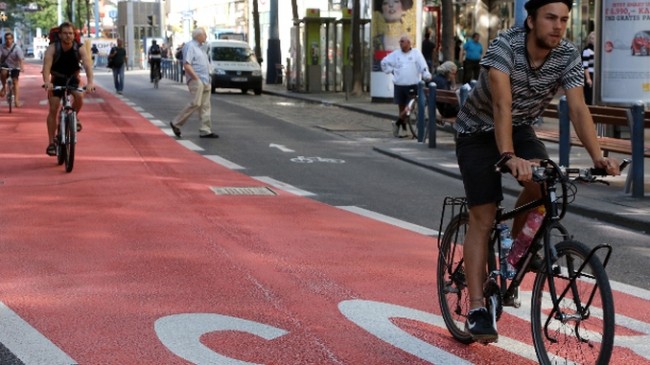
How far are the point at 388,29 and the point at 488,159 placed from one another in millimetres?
28862

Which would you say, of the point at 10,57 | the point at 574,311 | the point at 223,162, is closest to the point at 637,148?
the point at 223,162

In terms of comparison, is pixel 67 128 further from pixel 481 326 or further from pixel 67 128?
pixel 481 326

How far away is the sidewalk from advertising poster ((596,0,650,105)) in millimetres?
1281

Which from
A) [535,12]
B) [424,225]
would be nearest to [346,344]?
[535,12]

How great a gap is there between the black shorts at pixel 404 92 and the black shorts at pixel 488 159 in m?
16.6

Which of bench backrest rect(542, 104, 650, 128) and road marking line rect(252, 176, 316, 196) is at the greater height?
bench backrest rect(542, 104, 650, 128)

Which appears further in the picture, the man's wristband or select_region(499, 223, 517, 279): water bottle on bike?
select_region(499, 223, 517, 279): water bottle on bike

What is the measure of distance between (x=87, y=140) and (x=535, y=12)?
15.4 metres

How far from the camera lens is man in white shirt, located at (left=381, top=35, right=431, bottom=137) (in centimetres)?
2247

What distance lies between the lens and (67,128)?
588 inches

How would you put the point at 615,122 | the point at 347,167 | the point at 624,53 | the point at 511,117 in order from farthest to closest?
the point at 624,53
the point at 347,167
the point at 615,122
the point at 511,117

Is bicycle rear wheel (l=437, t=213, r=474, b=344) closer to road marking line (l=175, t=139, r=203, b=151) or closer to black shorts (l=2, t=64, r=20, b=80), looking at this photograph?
road marking line (l=175, t=139, r=203, b=151)

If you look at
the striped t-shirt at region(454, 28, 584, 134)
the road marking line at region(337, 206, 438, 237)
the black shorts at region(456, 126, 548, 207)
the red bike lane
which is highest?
the striped t-shirt at region(454, 28, 584, 134)

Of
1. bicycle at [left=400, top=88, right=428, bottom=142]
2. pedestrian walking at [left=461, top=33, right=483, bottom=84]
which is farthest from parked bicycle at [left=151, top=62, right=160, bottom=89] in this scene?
bicycle at [left=400, top=88, right=428, bottom=142]
